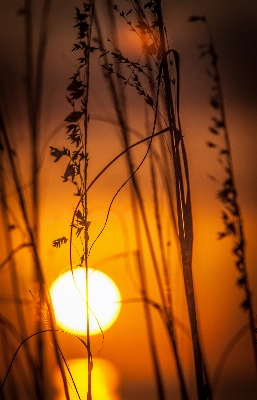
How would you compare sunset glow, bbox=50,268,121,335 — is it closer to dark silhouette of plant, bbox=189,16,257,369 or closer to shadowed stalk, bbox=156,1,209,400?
shadowed stalk, bbox=156,1,209,400

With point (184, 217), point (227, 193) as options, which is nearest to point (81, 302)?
point (184, 217)

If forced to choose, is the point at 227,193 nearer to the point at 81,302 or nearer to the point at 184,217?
the point at 184,217

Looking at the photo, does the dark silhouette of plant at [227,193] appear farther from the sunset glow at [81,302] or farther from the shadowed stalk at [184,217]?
the sunset glow at [81,302]

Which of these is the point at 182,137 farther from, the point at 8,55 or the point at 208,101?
the point at 8,55

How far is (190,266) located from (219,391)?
1.00ft

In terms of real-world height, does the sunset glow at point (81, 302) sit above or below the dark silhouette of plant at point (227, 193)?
below

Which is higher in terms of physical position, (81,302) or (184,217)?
(184,217)

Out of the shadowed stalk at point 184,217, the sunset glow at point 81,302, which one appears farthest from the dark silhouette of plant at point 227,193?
the sunset glow at point 81,302

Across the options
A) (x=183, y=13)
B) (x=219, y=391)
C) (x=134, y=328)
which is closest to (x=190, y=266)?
(x=134, y=328)

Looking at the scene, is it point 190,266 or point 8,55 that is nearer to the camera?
point 190,266

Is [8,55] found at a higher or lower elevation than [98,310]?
higher

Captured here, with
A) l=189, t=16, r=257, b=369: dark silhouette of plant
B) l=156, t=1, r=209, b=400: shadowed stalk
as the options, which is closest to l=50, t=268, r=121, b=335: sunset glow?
l=156, t=1, r=209, b=400: shadowed stalk

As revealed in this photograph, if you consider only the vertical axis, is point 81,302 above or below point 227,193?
below

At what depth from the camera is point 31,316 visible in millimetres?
1069
